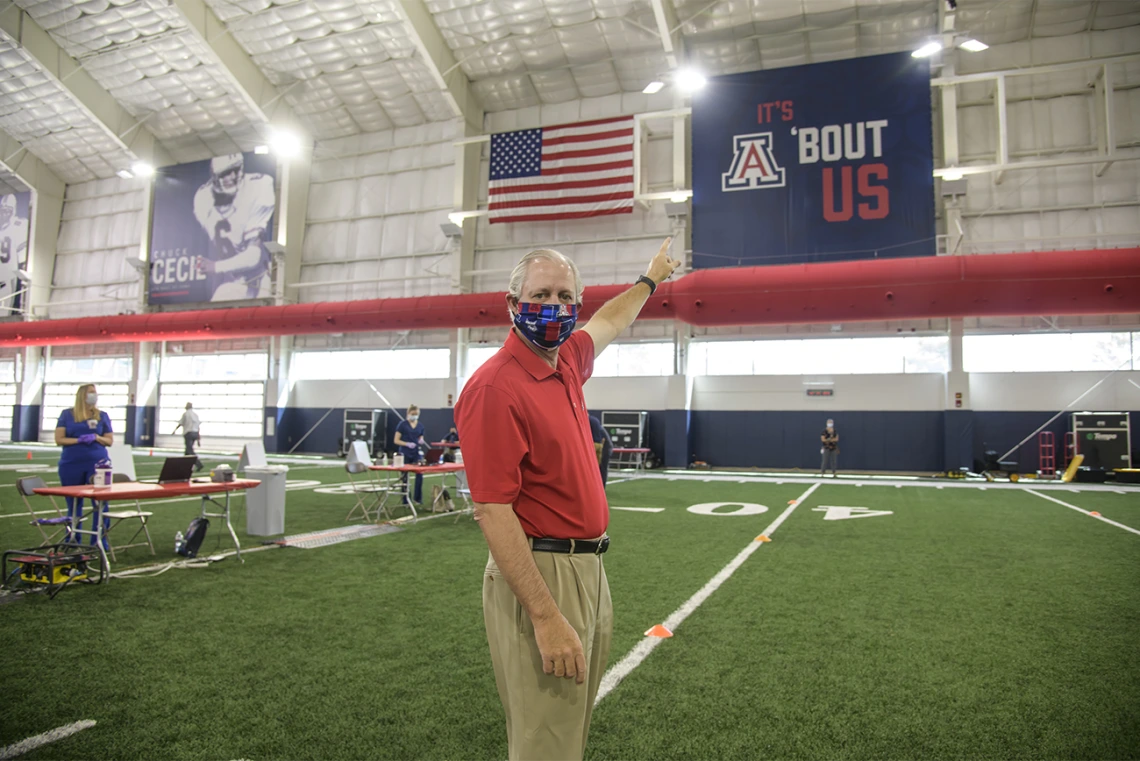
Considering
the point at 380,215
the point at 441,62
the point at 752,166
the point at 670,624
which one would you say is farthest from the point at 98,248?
the point at 670,624

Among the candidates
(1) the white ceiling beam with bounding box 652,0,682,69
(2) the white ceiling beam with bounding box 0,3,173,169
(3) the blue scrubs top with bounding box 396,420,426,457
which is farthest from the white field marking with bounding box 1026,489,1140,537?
(2) the white ceiling beam with bounding box 0,3,173,169

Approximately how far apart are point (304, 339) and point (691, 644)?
2596cm

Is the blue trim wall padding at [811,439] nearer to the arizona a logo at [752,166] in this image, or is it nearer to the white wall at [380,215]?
the arizona a logo at [752,166]

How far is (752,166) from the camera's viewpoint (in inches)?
753

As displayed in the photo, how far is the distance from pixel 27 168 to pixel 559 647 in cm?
3852

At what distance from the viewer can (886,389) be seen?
21281 mm

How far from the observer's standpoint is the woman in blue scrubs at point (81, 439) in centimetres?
761

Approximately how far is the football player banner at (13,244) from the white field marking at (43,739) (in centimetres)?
3541

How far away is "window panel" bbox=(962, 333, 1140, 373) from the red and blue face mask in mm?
21865

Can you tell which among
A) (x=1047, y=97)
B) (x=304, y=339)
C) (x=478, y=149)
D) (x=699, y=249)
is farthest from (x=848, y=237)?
(x=304, y=339)

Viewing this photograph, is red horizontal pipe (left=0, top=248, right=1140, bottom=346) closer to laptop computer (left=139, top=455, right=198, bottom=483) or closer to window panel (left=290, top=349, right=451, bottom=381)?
→ window panel (left=290, top=349, right=451, bottom=381)

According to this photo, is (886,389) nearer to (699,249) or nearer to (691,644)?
(699,249)

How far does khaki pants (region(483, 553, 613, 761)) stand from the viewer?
5.82 feet

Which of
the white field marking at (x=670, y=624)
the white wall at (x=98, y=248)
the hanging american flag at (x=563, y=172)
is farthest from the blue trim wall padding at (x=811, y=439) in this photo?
the white wall at (x=98, y=248)
